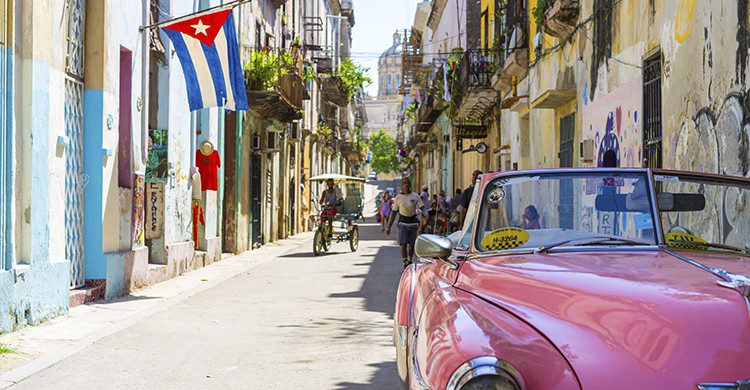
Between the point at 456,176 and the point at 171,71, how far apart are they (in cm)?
2434

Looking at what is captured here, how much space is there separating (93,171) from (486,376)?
373 inches

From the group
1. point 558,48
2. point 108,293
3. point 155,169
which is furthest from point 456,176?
point 108,293

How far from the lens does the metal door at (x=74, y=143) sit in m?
10.7

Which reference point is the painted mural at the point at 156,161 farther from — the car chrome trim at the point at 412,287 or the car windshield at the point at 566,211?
the car windshield at the point at 566,211

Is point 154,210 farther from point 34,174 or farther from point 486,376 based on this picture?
point 486,376

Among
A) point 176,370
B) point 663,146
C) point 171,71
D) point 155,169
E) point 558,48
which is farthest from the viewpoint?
point 558,48

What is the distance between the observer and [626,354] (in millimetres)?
2854

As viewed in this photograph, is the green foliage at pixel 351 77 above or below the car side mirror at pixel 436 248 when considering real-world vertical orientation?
above

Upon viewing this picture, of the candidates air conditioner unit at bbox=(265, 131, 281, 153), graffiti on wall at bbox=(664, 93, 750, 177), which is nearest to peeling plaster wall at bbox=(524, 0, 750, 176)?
graffiti on wall at bbox=(664, 93, 750, 177)

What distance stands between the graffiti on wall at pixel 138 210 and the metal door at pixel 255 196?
10932 mm

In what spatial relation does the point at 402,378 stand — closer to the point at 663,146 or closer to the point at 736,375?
the point at 736,375

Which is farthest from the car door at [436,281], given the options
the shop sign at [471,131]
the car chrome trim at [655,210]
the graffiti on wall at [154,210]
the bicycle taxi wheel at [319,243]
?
the shop sign at [471,131]

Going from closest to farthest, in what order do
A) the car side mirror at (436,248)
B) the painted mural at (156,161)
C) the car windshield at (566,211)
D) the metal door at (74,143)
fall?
1. the car windshield at (566,211)
2. the car side mirror at (436,248)
3. the metal door at (74,143)
4. the painted mural at (156,161)

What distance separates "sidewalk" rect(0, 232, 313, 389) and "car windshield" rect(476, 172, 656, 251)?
148 inches
